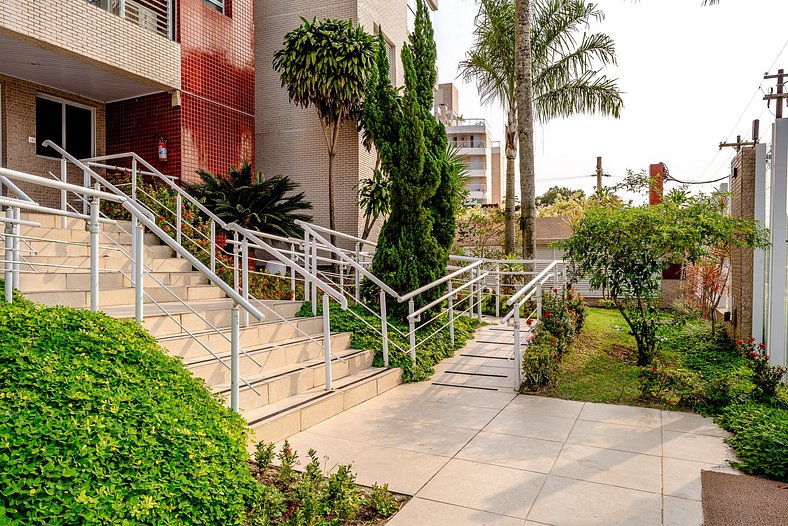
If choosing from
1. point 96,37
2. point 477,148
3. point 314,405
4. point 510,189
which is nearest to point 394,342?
point 314,405

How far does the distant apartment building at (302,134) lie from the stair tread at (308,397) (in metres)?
7.31

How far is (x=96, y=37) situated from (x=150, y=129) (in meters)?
2.20

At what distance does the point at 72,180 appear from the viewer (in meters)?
10.3

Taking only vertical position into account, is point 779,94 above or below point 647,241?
above

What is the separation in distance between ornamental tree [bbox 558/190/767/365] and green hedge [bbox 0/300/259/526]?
19.0 ft

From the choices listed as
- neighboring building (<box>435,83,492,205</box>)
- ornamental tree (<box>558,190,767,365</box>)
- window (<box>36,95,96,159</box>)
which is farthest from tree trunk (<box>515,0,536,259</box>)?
neighboring building (<box>435,83,492,205</box>)

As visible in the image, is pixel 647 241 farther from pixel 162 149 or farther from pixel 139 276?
pixel 162 149

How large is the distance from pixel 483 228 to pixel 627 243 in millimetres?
10708

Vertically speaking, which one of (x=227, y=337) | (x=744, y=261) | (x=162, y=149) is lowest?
(x=227, y=337)

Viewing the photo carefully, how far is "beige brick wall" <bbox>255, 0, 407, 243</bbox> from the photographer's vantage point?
13707 mm

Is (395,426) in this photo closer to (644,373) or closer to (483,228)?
(644,373)

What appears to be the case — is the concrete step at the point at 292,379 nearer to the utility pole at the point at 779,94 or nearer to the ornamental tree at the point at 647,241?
the ornamental tree at the point at 647,241

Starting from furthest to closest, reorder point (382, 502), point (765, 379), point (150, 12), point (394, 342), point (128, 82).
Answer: point (150, 12) → point (128, 82) → point (394, 342) → point (765, 379) → point (382, 502)

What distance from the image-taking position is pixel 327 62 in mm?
11289
